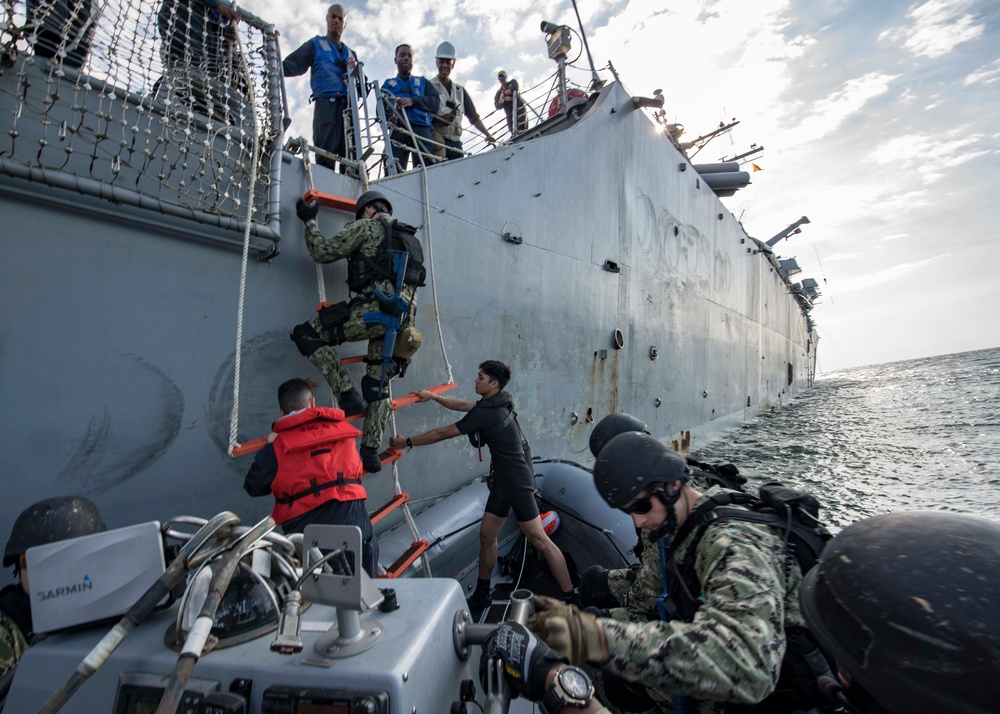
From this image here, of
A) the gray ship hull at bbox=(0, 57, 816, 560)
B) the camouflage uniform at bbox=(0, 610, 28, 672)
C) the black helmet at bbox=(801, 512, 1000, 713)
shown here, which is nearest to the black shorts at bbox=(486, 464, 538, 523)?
the gray ship hull at bbox=(0, 57, 816, 560)

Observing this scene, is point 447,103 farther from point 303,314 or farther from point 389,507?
point 389,507

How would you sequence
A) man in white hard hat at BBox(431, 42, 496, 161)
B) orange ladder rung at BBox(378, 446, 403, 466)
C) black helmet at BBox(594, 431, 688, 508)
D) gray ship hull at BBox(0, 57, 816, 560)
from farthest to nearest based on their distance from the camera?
man in white hard hat at BBox(431, 42, 496, 161)
orange ladder rung at BBox(378, 446, 403, 466)
gray ship hull at BBox(0, 57, 816, 560)
black helmet at BBox(594, 431, 688, 508)

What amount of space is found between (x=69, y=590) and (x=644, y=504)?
64.6 inches

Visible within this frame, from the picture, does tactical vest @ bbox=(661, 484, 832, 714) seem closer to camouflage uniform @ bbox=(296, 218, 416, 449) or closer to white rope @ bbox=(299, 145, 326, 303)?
camouflage uniform @ bbox=(296, 218, 416, 449)

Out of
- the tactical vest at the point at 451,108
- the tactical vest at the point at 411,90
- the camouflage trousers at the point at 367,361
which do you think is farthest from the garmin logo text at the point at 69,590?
the tactical vest at the point at 451,108

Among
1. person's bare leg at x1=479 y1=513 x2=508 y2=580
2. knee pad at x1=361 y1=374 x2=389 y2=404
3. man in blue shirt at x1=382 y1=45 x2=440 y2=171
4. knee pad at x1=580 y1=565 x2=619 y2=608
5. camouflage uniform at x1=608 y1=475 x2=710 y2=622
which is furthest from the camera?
man in blue shirt at x1=382 y1=45 x2=440 y2=171

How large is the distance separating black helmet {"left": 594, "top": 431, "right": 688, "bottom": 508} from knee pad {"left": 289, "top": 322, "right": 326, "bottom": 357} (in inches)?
83.5

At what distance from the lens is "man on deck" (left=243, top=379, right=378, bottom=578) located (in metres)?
2.31

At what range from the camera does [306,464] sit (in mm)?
2326

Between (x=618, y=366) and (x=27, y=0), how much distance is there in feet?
21.4

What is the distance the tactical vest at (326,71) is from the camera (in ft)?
13.8

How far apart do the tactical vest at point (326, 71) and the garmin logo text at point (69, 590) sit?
4194mm

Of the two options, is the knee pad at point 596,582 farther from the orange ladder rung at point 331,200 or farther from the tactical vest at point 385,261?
the orange ladder rung at point 331,200

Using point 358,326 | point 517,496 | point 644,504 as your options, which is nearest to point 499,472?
point 517,496
